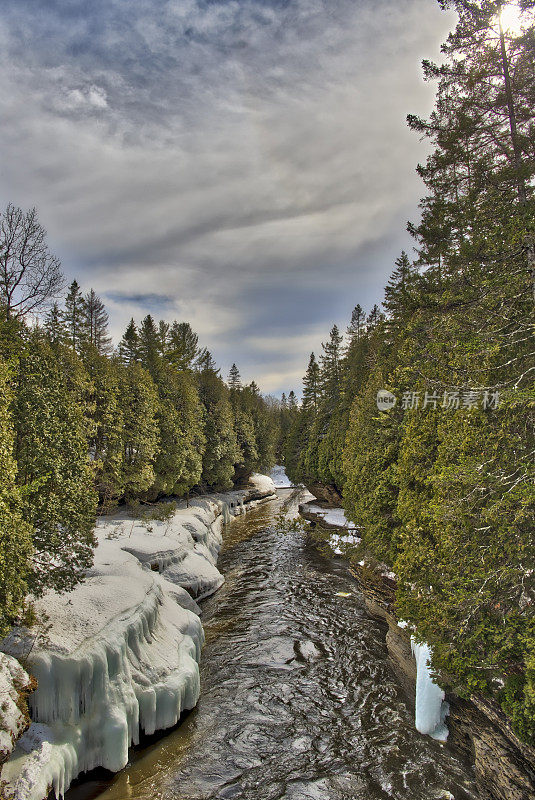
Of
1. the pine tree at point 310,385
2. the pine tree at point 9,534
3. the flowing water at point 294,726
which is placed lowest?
the flowing water at point 294,726

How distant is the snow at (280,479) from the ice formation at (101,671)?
2121 inches

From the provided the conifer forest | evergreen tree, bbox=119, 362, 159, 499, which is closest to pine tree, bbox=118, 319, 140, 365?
evergreen tree, bbox=119, 362, 159, 499

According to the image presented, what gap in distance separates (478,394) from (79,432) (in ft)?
31.8

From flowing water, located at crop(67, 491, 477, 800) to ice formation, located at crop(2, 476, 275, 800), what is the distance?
31.9 inches

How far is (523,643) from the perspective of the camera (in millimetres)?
6559

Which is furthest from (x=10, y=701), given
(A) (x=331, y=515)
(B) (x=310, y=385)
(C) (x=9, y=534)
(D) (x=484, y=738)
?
(B) (x=310, y=385)

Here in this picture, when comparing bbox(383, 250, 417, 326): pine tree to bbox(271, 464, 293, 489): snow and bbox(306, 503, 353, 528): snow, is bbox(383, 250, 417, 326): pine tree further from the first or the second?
bbox(271, 464, 293, 489): snow

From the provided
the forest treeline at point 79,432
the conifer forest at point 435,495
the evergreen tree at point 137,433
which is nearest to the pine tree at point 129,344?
the forest treeline at point 79,432

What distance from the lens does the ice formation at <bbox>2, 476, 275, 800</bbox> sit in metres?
7.89

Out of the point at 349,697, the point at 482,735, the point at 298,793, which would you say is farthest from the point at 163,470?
the point at 482,735

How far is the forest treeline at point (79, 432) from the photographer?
9109mm

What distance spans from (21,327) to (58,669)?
8010 millimetres

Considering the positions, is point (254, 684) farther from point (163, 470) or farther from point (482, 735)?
point (163, 470)

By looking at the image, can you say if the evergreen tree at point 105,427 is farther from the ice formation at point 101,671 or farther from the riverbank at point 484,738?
the riverbank at point 484,738
